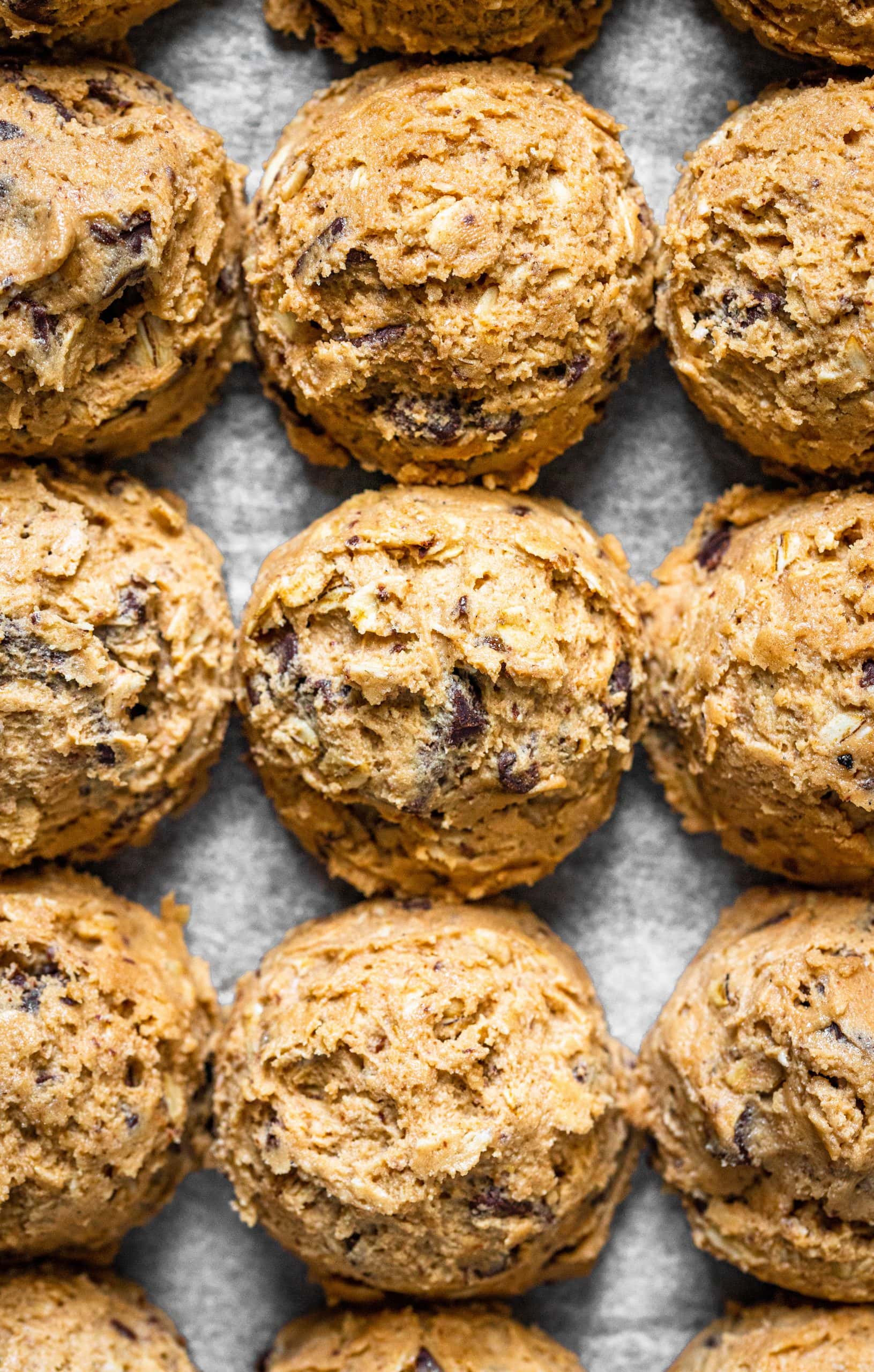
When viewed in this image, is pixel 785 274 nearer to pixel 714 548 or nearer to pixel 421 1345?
pixel 714 548

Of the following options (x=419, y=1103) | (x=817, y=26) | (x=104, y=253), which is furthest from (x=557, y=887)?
(x=817, y=26)

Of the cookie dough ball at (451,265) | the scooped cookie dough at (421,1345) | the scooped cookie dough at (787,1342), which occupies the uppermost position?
the cookie dough ball at (451,265)

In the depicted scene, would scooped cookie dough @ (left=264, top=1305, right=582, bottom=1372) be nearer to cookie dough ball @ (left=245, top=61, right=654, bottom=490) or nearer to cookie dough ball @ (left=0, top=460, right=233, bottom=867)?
cookie dough ball @ (left=0, top=460, right=233, bottom=867)

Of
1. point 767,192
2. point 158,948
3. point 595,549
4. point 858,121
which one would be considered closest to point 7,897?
point 158,948

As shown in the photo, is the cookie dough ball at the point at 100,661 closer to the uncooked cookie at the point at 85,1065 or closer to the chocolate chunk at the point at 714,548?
the uncooked cookie at the point at 85,1065

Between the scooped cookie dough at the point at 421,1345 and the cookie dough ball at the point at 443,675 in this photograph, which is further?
the scooped cookie dough at the point at 421,1345

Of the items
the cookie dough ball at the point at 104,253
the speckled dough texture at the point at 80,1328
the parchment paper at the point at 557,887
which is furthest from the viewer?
the parchment paper at the point at 557,887

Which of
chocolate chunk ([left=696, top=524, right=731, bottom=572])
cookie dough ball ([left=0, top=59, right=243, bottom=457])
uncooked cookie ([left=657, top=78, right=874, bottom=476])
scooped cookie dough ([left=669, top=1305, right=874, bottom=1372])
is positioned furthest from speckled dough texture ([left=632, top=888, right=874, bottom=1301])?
cookie dough ball ([left=0, top=59, right=243, bottom=457])

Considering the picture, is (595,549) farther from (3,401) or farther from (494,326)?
(3,401)

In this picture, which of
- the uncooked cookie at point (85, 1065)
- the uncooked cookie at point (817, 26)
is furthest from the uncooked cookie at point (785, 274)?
the uncooked cookie at point (85, 1065)
